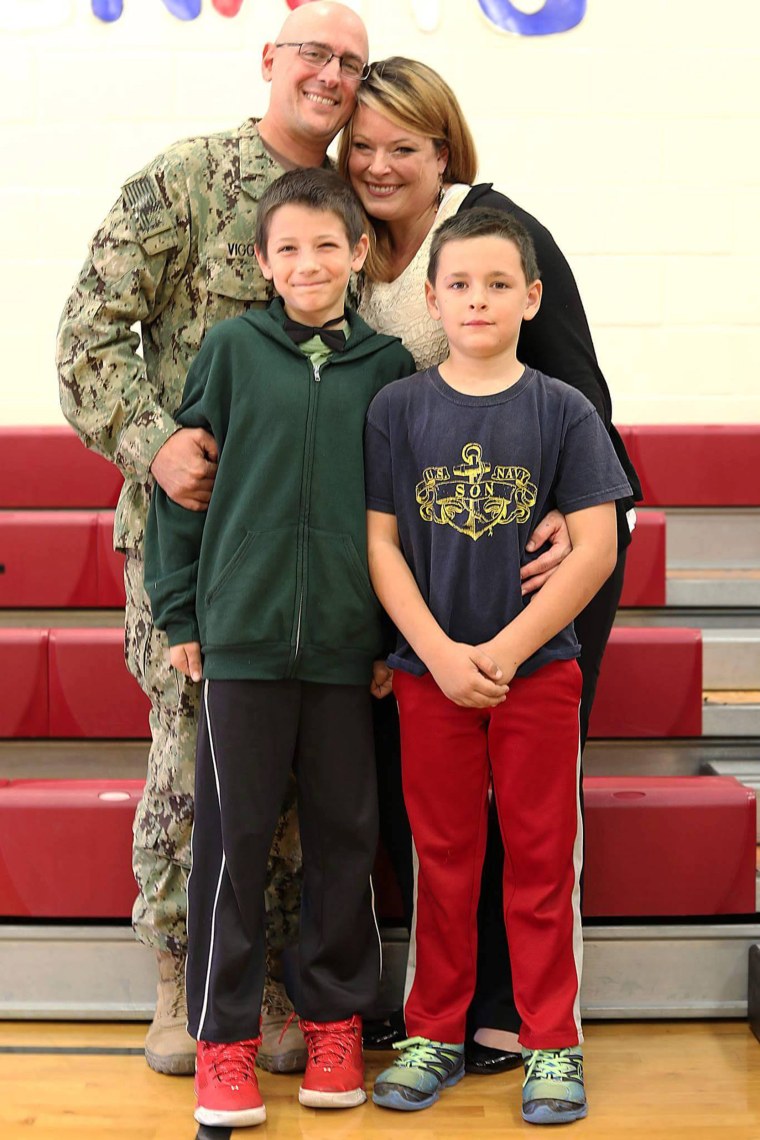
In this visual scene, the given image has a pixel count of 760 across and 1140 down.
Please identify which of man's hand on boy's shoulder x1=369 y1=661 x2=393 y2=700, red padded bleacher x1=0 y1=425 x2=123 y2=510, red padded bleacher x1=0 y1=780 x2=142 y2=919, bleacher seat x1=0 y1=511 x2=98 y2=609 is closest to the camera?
Answer: man's hand on boy's shoulder x1=369 y1=661 x2=393 y2=700

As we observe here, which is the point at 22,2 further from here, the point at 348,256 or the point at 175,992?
the point at 175,992

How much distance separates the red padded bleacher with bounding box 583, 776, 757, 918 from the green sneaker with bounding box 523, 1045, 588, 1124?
0.31 m

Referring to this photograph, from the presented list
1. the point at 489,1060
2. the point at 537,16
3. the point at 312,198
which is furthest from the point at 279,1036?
the point at 537,16

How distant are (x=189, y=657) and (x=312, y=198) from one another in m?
0.56

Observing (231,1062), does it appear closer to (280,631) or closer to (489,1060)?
(489,1060)

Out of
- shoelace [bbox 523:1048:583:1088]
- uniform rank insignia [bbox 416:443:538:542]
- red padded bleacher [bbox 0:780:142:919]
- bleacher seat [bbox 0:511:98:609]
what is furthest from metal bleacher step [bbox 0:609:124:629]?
shoelace [bbox 523:1048:583:1088]

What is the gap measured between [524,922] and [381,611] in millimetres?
410

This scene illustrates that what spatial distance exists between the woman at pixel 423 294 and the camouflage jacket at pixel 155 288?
14 centimetres

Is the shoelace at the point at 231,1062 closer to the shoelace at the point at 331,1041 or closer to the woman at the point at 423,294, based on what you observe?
the shoelace at the point at 331,1041

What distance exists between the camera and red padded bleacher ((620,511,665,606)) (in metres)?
2.38

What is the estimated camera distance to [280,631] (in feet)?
4.80

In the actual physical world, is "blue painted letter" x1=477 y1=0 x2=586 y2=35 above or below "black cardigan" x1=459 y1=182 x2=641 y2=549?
above

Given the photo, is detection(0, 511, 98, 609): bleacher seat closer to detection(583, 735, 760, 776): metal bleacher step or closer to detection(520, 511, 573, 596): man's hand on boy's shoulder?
detection(583, 735, 760, 776): metal bleacher step

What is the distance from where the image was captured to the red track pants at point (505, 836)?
1.50 meters
